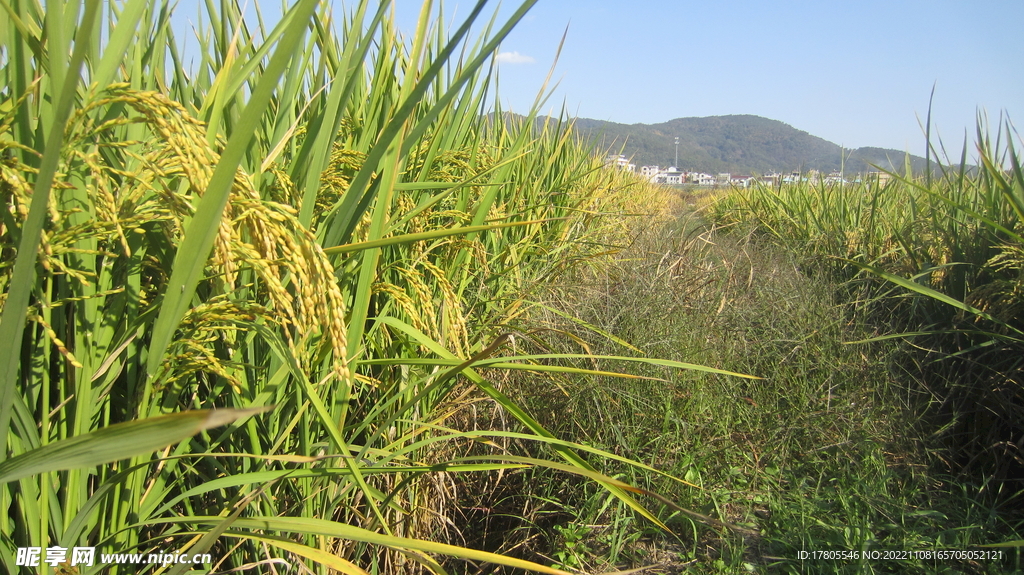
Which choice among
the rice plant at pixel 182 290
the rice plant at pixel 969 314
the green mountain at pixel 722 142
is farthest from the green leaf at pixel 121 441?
the green mountain at pixel 722 142

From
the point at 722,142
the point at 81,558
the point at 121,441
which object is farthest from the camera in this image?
the point at 722,142

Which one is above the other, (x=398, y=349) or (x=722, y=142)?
(x=722, y=142)

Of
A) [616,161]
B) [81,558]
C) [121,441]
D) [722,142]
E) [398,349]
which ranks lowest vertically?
[81,558]

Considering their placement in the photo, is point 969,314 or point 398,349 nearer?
point 398,349

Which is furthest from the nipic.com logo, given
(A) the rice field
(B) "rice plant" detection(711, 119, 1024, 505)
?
(B) "rice plant" detection(711, 119, 1024, 505)

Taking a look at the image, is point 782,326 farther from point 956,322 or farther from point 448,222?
point 448,222

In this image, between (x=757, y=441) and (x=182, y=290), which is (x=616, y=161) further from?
(x=182, y=290)

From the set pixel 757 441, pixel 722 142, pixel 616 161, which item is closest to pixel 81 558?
pixel 757 441

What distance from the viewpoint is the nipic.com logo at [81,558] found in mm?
770

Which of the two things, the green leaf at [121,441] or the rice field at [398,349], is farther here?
the rice field at [398,349]

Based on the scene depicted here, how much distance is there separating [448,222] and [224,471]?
1.09m

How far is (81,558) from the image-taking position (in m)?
0.81

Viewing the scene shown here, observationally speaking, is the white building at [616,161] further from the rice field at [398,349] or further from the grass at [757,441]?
the grass at [757,441]

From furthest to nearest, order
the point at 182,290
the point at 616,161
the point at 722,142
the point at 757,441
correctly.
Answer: the point at 722,142 → the point at 616,161 → the point at 757,441 → the point at 182,290
